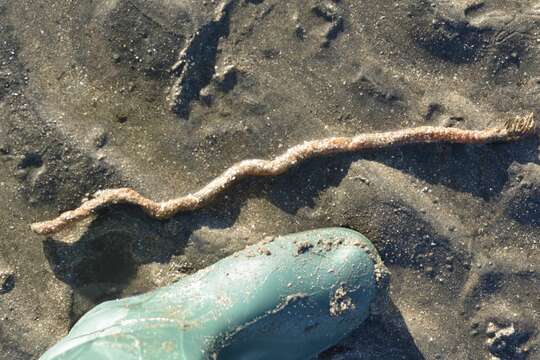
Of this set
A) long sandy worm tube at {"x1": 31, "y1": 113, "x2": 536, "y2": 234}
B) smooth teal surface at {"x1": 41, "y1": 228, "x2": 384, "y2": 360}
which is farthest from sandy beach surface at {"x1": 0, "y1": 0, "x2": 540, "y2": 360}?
smooth teal surface at {"x1": 41, "y1": 228, "x2": 384, "y2": 360}

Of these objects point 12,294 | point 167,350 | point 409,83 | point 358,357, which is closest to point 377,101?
point 409,83

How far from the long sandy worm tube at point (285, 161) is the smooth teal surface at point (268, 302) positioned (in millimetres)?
497

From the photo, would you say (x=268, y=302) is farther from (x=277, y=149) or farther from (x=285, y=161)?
(x=277, y=149)

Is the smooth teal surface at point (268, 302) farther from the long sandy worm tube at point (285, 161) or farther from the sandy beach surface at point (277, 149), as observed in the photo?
the long sandy worm tube at point (285, 161)

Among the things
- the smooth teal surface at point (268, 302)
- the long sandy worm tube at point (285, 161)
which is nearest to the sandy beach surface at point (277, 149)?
the long sandy worm tube at point (285, 161)

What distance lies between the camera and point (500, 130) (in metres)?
3.97

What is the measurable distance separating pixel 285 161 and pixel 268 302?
3.25ft

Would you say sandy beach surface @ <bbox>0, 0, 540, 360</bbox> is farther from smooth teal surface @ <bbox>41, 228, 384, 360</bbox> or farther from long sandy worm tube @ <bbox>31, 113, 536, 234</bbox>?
smooth teal surface @ <bbox>41, 228, 384, 360</bbox>

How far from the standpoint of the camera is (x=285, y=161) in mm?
4008

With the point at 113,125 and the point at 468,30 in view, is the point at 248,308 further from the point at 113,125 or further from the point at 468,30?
the point at 468,30

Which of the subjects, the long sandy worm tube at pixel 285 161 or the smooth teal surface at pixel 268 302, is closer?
the smooth teal surface at pixel 268 302

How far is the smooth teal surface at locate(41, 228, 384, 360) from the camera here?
143 inches

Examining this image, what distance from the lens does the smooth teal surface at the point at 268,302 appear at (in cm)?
363

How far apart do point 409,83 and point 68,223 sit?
8.70 feet
